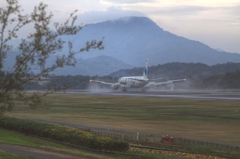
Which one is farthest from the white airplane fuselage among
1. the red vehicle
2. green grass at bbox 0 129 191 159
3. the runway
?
the red vehicle

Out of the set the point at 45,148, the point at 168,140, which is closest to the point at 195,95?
the point at 168,140

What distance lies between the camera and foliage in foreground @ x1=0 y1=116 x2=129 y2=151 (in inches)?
1200

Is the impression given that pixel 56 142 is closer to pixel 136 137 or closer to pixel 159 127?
pixel 136 137

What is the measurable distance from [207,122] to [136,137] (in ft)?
51.5

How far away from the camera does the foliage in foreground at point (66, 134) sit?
100 feet

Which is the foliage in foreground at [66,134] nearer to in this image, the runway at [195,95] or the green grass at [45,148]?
the green grass at [45,148]

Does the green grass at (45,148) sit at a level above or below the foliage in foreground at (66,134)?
below

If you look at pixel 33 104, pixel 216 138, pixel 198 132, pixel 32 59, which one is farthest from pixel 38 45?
pixel 198 132

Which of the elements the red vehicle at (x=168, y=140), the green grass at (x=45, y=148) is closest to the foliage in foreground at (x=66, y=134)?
the green grass at (x=45, y=148)

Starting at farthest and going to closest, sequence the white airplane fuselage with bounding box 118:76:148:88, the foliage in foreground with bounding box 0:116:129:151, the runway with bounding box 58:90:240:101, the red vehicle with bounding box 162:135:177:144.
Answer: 1. the white airplane fuselage with bounding box 118:76:148:88
2. the runway with bounding box 58:90:240:101
3. the red vehicle with bounding box 162:135:177:144
4. the foliage in foreground with bounding box 0:116:129:151

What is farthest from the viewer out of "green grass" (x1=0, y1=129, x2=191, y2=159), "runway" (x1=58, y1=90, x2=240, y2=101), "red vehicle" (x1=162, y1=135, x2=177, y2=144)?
→ "runway" (x1=58, y1=90, x2=240, y2=101)

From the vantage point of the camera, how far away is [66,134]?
1367 inches

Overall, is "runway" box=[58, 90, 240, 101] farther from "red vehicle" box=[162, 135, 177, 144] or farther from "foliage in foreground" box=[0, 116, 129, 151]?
"foliage in foreground" box=[0, 116, 129, 151]

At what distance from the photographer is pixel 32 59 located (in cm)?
1522
